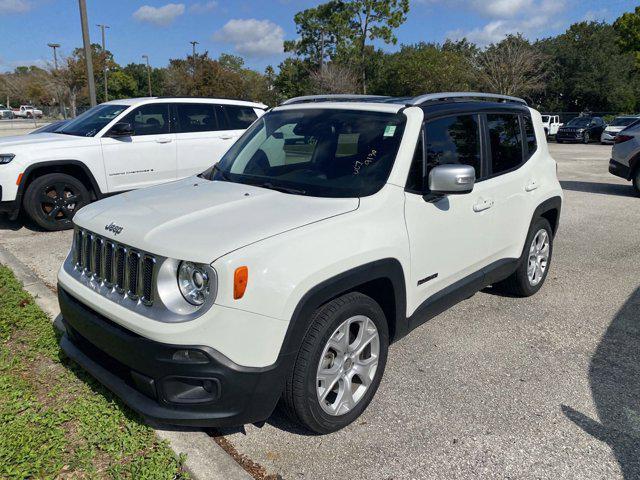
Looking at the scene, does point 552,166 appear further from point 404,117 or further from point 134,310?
point 134,310

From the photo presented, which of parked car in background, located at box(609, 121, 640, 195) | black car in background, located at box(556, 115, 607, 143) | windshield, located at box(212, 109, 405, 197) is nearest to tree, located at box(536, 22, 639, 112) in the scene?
black car in background, located at box(556, 115, 607, 143)

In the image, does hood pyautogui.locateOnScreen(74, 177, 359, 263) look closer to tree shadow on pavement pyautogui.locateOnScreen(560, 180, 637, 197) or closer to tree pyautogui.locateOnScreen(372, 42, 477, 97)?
tree shadow on pavement pyautogui.locateOnScreen(560, 180, 637, 197)

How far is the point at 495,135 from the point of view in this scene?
164 inches

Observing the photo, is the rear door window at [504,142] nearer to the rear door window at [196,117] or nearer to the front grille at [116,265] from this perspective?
the front grille at [116,265]

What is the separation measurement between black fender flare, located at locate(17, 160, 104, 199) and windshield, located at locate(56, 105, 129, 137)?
509 millimetres

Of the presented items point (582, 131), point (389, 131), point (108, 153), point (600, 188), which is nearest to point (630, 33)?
point (582, 131)

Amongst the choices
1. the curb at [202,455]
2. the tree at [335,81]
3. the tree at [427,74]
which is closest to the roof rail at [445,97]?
the curb at [202,455]

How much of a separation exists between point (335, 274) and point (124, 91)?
250 feet

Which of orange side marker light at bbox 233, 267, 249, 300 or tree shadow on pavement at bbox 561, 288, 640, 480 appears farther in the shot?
tree shadow on pavement at bbox 561, 288, 640, 480

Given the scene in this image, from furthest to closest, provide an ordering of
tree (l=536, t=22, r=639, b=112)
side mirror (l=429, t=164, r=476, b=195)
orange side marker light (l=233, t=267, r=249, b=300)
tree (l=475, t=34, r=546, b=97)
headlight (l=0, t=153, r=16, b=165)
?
tree (l=536, t=22, r=639, b=112) → tree (l=475, t=34, r=546, b=97) → headlight (l=0, t=153, r=16, b=165) → side mirror (l=429, t=164, r=476, b=195) → orange side marker light (l=233, t=267, r=249, b=300)

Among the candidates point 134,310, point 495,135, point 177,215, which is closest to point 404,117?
point 495,135

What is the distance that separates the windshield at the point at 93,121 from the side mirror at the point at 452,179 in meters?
5.90

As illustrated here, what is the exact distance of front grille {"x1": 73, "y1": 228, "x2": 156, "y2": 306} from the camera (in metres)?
2.57

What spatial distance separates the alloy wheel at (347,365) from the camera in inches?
110
